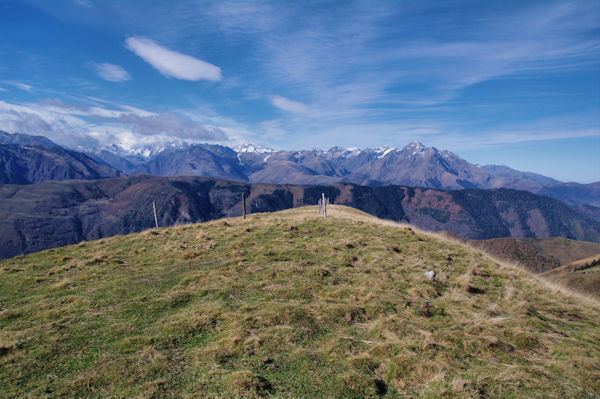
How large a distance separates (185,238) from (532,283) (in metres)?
26.8

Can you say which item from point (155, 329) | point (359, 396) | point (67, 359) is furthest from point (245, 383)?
point (67, 359)

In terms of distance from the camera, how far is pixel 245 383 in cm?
747

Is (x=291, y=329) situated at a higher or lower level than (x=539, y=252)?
higher

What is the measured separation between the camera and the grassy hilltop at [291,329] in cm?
790

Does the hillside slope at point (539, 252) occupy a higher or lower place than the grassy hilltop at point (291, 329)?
lower

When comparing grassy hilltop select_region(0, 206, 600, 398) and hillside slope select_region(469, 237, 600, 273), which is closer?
grassy hilltop select_region(0, 206, 600, 398)

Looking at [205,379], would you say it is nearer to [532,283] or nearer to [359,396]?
[359,396]

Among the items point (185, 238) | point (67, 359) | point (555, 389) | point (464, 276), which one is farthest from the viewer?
point (185, 238)

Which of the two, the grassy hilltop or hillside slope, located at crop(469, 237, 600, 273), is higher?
the grassy hilltop

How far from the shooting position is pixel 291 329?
34.8ft

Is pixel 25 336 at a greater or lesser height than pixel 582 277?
greater

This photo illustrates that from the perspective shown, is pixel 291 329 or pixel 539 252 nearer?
pixel 291 329

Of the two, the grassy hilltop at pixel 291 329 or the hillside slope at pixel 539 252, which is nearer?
the grassy hilltop at pixel 291 329

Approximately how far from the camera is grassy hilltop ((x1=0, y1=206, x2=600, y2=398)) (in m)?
7.90
